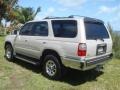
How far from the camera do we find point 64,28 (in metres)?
8.20

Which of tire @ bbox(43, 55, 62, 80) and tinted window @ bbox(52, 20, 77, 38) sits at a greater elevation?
tinted window @ bbox(52, 20, 77, 38)

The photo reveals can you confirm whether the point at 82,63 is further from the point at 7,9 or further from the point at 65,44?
the point at 7,9

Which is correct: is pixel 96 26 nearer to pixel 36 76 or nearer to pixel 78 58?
pixel 78 58

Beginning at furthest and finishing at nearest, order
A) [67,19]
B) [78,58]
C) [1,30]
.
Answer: [1,30]
[67,19]
[78,58]

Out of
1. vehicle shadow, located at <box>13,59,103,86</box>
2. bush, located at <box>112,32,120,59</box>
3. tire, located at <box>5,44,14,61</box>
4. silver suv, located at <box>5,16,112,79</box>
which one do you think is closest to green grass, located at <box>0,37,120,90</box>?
vehicle shadow, located at <box>13,59,103,86</box>

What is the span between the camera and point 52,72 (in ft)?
28.4

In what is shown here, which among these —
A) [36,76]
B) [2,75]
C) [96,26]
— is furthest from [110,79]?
[2,75]

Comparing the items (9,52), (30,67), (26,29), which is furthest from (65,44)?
(9,52)

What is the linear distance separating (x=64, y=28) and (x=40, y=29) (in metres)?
1.31

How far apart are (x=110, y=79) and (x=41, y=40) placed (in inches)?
113

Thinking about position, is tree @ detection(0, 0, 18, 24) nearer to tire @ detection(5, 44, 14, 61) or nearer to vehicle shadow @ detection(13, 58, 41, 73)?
tire @ detection(5, 44, 14, 61)

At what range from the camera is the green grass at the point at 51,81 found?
7.99 m

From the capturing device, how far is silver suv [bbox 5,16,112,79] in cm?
763

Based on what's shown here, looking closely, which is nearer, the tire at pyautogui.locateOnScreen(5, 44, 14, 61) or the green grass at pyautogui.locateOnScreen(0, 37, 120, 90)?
the green grass at pyautogui.locateOnScreen(0, 37, 120, 90)
